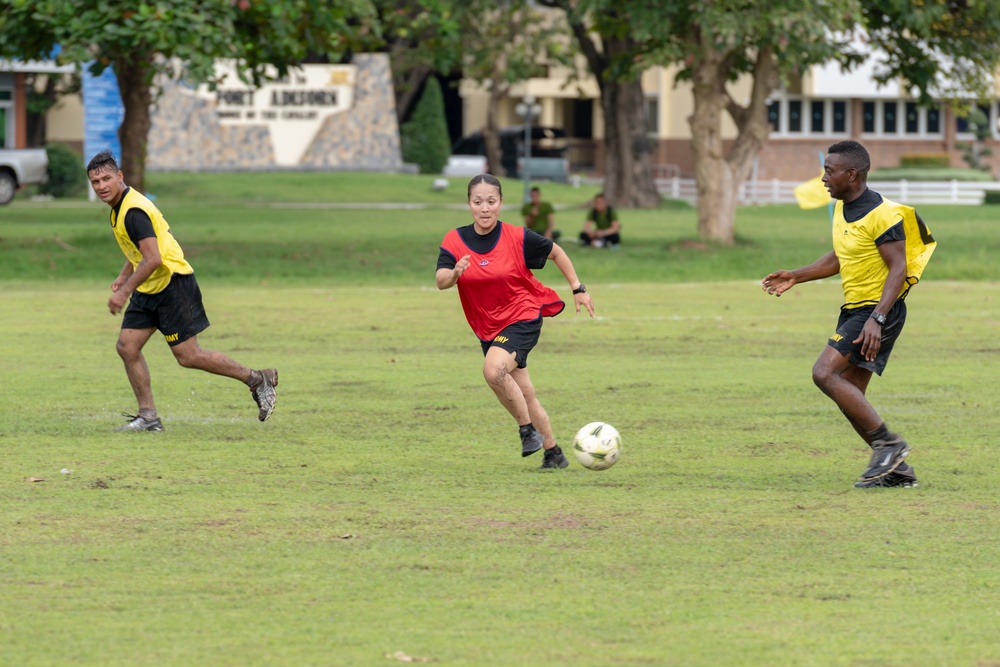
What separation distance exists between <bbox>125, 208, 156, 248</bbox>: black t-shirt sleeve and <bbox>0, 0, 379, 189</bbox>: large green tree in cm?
1227

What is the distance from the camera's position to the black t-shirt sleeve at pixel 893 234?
817cm

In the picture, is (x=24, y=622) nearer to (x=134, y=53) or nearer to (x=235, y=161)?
(x=134, y=53)

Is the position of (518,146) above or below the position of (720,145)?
below

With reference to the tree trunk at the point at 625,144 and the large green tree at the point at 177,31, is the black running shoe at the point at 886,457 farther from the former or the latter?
the tree trunk at the point at 625,144

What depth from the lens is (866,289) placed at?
329 inches

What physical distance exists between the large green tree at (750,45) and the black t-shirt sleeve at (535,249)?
55.1ft

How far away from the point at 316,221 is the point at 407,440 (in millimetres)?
27326

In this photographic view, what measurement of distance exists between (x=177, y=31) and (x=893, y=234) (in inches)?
629

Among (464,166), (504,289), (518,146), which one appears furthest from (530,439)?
(518,146)

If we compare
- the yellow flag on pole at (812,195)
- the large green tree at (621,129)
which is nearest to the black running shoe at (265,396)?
the yellow flag on pole at (812,195)

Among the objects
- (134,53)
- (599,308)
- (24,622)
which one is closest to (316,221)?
(134,53)

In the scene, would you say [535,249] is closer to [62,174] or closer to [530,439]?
[530,439]

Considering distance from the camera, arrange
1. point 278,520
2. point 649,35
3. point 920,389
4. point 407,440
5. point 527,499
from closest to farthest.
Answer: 1. point 278,520
2. point 527,499
3. point 407,440
4. point 920,389
5. point 649,35

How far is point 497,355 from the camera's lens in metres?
8.80
